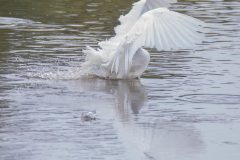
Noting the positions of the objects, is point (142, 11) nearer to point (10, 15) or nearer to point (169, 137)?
point (169, 137)

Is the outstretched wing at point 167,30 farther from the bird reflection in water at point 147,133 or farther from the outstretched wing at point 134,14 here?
the outstretched wing at point 134,14

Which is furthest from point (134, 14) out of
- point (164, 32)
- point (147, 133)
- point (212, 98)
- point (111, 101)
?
point (147, 133)

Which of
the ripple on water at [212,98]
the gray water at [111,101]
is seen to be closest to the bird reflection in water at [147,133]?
the gray water at [111,101]

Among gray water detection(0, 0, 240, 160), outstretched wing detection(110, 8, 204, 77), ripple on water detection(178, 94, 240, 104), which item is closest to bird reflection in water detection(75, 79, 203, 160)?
gray water detection(0, 0, 240, 160)

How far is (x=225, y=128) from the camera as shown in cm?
937

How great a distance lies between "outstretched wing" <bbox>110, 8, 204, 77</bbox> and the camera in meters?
11.4

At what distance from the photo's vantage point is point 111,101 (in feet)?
36.8

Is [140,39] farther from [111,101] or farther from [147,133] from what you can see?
[147,133]

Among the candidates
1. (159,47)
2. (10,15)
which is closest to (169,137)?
(159,47)

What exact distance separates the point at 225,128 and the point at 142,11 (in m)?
4.41

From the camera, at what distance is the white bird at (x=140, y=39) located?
11.4 metres

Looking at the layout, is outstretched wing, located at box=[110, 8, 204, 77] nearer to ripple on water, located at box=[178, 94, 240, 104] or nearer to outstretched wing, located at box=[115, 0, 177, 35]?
ripple on water, located at box=[178, 94, 240, 104]

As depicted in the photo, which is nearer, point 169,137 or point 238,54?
point 169,137

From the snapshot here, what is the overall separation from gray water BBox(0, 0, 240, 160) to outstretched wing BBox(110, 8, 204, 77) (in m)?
0.65
